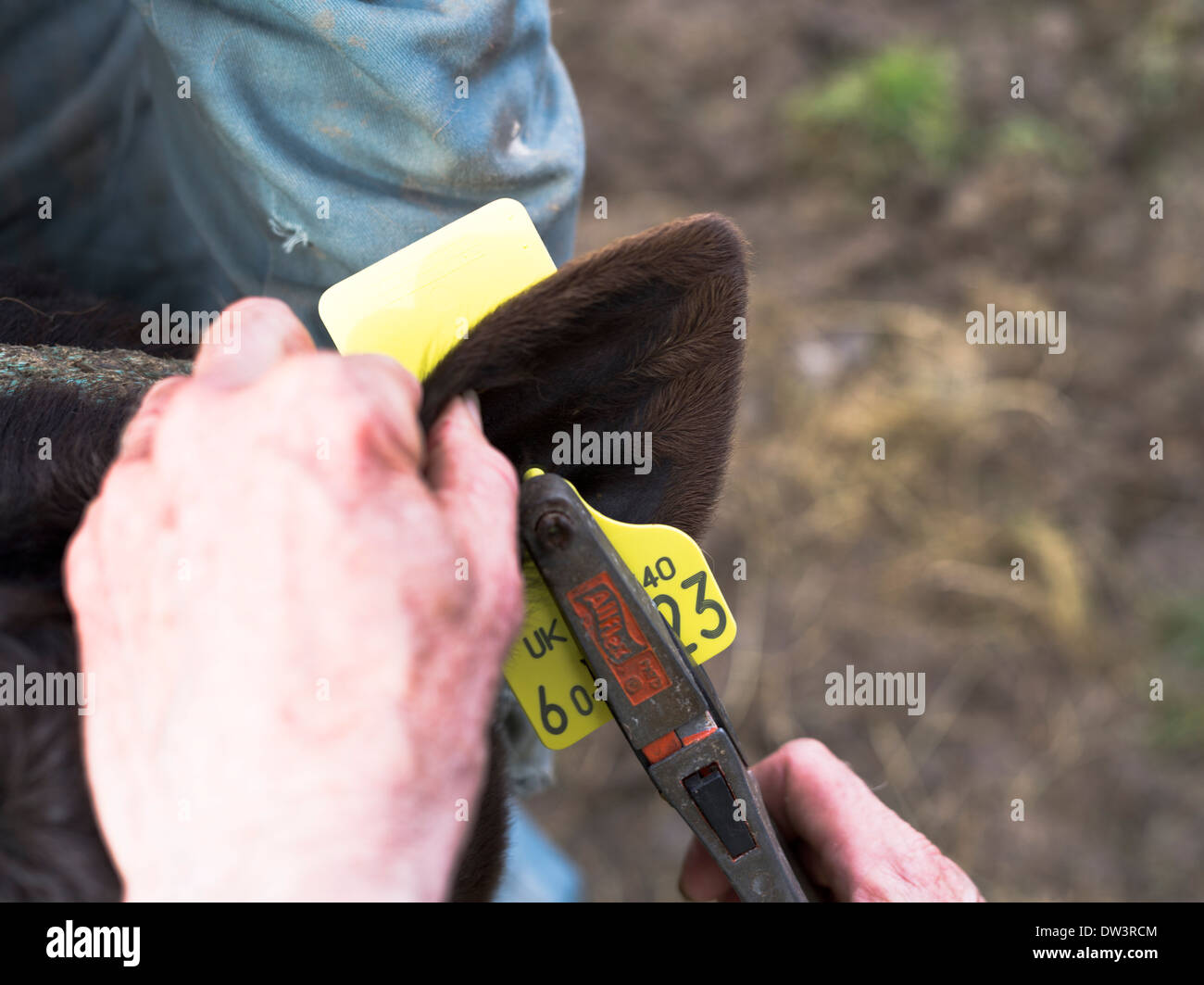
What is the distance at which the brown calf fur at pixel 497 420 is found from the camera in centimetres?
57

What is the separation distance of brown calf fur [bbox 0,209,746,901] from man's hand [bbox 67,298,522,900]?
91mm

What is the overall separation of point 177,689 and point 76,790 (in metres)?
0.16

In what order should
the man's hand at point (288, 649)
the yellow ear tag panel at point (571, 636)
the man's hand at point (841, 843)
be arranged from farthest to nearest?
the man's hand at point (841, 843) → the yellow ear tag panel at point (571, 636) → the man's hand at point (288, 649)

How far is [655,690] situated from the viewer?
2.27ft

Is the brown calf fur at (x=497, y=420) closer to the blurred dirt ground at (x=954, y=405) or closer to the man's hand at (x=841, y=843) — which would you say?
the man's hand at (x=841, y=843)

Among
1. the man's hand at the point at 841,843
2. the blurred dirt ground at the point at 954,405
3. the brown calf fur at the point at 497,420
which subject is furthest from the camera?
the blurred dirt ground at the point at 954,405

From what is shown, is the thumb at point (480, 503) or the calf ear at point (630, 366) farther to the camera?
the calf ear at point (630, 366)

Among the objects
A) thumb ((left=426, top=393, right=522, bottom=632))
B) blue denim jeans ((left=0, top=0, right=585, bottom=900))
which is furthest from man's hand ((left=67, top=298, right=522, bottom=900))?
blue denim jeans ((left=0, top=0, right=585, bottom=900))

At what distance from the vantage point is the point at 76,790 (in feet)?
1.89

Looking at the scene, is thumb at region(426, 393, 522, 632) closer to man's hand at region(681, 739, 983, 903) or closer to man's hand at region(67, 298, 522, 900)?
man's hand at region(67, 298, 522, 900)

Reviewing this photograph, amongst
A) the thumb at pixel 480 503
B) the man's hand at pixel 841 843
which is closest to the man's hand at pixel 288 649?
the thumb at pixel 480 503

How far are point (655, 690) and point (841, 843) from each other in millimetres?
377

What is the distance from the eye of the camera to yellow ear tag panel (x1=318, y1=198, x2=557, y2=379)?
0.73m

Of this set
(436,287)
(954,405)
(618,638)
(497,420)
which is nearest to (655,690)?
(618,638)
